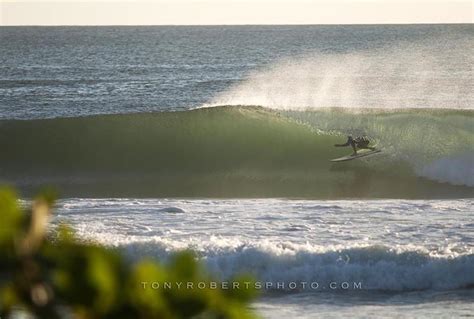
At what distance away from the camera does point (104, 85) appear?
1687 inches

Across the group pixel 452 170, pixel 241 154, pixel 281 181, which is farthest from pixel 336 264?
pixel 241 154

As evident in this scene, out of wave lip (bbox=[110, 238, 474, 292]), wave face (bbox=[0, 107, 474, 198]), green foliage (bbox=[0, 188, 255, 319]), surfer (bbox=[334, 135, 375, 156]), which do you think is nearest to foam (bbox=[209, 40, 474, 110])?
wave face (bbox=[0, 107, 474, 198])

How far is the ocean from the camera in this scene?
33.3 feet

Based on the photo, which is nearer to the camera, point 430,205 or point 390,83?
point 430,205

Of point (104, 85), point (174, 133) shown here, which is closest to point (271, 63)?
point (104, 85)

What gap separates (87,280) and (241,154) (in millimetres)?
18612

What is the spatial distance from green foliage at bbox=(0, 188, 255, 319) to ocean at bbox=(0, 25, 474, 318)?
679 centimetres

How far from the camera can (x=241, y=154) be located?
797 inches

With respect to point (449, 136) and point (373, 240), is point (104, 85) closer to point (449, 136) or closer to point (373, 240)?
point (449, 136)

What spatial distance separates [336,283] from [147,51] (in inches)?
2564

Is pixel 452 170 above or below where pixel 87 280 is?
above

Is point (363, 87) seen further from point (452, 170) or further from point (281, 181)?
point (281, 181)

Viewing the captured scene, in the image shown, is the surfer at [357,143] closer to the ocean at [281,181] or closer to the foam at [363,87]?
the ocean at [281,181]

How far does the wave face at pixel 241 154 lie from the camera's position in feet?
58.2
